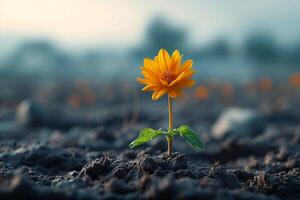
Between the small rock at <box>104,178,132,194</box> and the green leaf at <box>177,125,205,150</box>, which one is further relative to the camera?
the green leaf at <box>177,125,205,150</box>

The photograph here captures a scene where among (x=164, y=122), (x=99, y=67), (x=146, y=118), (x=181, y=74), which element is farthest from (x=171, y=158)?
(x=99, y=67)

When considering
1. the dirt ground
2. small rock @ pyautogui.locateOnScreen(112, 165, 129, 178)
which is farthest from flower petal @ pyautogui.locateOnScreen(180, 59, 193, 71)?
small rock @ pyautogui.locateOnScreen(112, 165, 129, 178)

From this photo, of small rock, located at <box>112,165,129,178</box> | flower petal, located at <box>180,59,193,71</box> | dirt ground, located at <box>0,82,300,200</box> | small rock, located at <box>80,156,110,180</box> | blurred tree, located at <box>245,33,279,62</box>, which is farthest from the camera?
blurred tree, located at <box>245,33,279,62</box>

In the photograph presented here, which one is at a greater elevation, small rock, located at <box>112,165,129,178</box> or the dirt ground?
small rock, located at <box>112,165,129,178</box>

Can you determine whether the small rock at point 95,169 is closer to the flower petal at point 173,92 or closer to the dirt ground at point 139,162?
the dirt ground at point 139,162

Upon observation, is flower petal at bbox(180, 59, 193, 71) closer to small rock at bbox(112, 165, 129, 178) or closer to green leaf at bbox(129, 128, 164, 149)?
green leaf at bbox(129, 128, 164, 149)

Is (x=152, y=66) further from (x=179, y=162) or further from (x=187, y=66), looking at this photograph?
(x=179, y=162)

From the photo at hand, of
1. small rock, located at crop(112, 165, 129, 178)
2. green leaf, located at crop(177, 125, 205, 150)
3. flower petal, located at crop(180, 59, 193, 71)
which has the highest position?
flower petal, located at crop(180, 59, 193, 71)

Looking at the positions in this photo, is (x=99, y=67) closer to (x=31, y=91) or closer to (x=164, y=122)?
(x=31, y=91)
